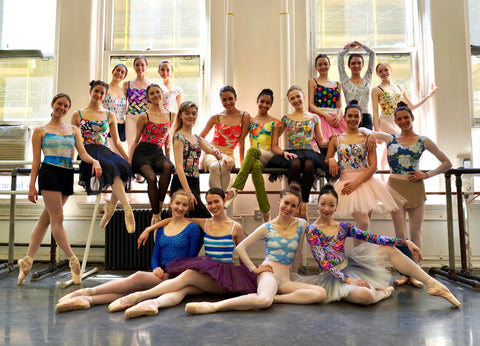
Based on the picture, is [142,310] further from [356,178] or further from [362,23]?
[362,23]

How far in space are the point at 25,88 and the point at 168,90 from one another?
1861mm

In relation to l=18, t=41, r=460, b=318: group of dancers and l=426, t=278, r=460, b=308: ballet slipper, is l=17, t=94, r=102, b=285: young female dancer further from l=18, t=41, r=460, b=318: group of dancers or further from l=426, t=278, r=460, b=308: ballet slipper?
l=426, t=278, r=460, b=308: ballet slipper

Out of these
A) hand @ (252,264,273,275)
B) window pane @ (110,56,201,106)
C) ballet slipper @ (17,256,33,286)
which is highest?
window pane @ (110,56,201,106)

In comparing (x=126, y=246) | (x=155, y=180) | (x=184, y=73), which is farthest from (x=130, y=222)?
(x=184, y=73)

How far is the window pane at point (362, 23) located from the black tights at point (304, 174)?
1945 mm

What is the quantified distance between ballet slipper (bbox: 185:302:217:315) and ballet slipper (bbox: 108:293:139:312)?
364 mm

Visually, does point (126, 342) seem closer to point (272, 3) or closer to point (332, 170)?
point (332, 170)

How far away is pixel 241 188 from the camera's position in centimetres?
333

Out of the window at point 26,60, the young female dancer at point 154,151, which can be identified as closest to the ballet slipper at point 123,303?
the young female dancer at point 154,151

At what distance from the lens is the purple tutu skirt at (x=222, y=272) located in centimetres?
269

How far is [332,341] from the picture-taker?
194 centimetres

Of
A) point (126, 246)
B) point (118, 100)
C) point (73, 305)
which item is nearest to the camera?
point (73, 305)

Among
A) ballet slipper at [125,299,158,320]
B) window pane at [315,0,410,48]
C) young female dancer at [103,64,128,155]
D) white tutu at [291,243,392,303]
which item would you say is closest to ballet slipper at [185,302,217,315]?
ballet slipper at [125,299,158,320]

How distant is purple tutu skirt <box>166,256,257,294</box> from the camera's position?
8.84 ft
